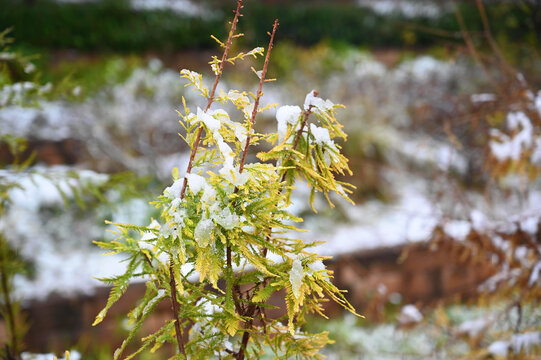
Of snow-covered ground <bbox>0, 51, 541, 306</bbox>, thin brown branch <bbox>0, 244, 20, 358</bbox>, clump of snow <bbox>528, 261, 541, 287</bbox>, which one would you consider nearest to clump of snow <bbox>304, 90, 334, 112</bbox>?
thin brown branch <bbox>0, 244, 20, 358</bbox>

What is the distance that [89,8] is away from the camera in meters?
6.02

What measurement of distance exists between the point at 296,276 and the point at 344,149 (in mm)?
4812

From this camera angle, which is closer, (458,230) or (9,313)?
(9,313)

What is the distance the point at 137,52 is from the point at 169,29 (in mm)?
585

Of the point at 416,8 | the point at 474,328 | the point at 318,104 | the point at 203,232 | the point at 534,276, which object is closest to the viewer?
the point at 203,232

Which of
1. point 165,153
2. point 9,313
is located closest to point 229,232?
point 9,313

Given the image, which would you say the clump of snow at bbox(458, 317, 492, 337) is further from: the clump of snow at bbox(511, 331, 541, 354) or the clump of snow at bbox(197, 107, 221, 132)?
the clump of snow at bbox(197, 107, 221, 132)

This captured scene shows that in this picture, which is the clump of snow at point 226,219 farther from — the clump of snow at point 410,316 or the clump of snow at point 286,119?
the clump of snow at point 410,316

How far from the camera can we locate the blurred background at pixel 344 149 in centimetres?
220

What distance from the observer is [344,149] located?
5.43 m

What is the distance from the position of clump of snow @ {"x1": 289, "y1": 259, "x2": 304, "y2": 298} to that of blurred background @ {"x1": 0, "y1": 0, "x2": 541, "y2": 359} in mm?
1266

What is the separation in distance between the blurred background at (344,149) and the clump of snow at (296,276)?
4.15ft

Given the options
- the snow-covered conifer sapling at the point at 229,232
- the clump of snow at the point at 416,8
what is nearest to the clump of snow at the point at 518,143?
the snow-covered conifer sapling at the point at 229,232

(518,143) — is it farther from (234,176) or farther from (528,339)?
(234,176)
